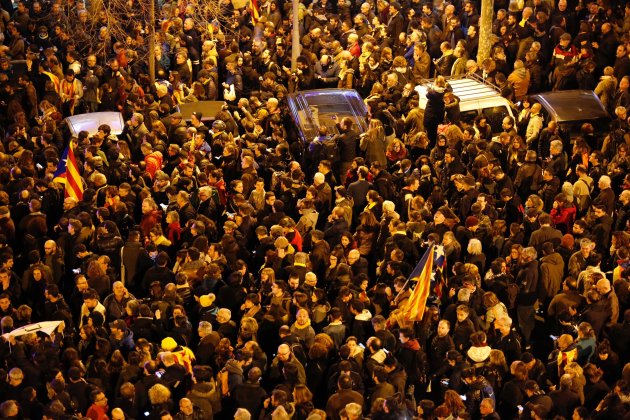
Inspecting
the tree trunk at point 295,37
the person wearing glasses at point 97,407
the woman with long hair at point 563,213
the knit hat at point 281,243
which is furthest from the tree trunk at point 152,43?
the person wearing glasses at point 97,407

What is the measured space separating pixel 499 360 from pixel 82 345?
4866 mm

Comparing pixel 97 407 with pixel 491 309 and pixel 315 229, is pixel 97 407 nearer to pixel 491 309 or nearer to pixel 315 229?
pixel 491 309

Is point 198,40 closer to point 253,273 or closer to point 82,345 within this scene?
point 253,273

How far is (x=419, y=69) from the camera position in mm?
23719

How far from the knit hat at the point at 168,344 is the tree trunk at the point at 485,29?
11.7m

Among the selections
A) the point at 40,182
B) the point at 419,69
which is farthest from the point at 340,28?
the point at 40,182

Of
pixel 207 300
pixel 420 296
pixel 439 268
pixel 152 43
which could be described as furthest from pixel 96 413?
pixel 152 43

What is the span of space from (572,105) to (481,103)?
1504 mm

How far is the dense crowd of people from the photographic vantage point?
13906mm

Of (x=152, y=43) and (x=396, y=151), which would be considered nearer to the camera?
(x=396, y=151)

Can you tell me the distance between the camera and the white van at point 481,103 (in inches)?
830

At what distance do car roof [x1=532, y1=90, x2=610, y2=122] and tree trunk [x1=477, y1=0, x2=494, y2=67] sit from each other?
3.01m

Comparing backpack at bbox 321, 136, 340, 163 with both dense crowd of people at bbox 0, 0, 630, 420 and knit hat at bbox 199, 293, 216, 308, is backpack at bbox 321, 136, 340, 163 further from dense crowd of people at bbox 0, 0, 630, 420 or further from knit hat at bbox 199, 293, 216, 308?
knit hat at bbox 199, 293, 216, 308

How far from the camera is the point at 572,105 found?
826 inches
